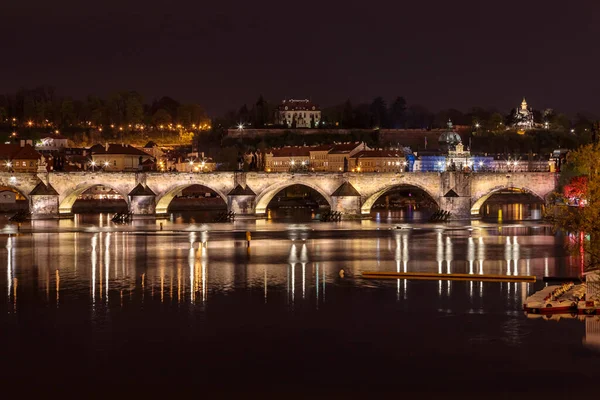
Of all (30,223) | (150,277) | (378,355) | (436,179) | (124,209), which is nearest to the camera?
(378,355)

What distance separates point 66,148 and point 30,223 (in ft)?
158

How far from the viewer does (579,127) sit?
472 feet

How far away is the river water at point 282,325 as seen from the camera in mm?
20047

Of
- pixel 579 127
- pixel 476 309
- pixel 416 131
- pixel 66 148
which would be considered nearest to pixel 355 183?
pixel 476 309

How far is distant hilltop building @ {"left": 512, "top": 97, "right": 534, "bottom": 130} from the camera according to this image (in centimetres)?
14838

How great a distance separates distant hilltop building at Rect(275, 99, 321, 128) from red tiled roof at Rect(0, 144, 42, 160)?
57873 millimetres

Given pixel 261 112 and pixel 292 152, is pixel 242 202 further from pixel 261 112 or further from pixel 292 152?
pixel 261 112

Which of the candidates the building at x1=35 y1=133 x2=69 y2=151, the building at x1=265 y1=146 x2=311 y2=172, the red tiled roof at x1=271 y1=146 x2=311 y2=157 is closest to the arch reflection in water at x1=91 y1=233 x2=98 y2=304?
the building at x1=265 y1=146 x2=311 y2=172

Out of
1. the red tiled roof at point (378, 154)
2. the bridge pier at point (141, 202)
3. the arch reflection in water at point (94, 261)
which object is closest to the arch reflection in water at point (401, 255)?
the arch reflection in water at point (94, 261)

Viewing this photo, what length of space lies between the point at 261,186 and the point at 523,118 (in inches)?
3732

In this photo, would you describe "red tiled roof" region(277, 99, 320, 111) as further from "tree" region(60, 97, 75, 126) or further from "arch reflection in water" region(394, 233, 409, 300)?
"arch reflection in water" region(394, 233, 409, 300)

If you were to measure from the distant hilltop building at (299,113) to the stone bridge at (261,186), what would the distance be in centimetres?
7437

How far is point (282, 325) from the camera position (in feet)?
81.6

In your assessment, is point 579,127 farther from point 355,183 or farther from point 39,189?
point 39,189
